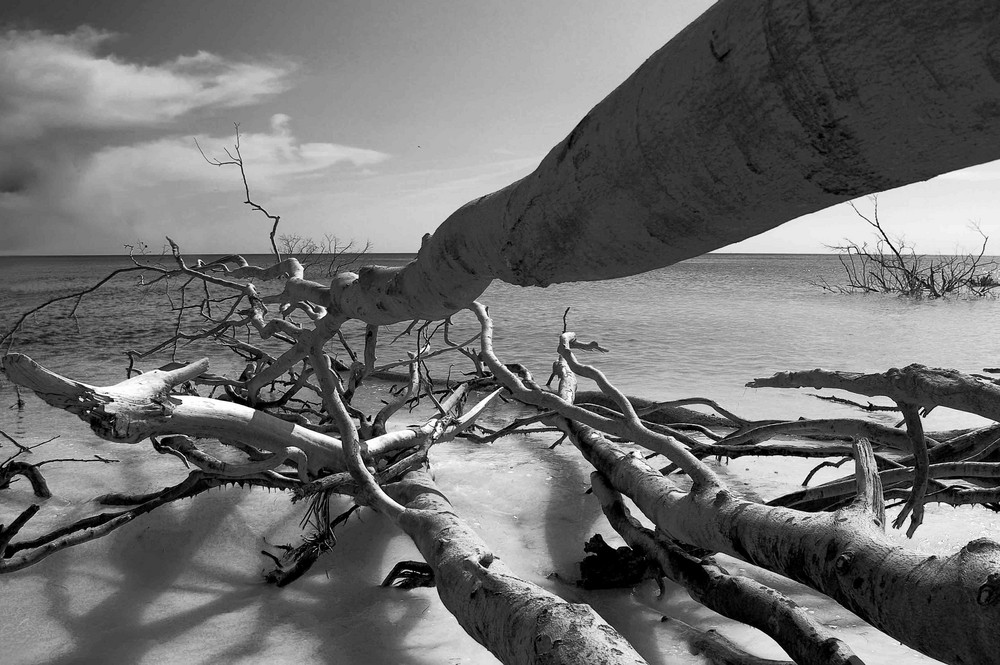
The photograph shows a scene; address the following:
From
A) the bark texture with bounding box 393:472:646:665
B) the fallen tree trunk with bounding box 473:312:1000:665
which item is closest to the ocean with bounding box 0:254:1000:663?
the bark texture with bounding box 393:472:646:665

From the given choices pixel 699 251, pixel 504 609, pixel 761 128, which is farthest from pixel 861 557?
pixel 761 128

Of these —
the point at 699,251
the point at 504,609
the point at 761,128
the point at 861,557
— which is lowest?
the point at 504,609

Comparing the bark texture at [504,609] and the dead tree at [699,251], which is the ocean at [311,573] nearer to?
the dead tree at [699,251]

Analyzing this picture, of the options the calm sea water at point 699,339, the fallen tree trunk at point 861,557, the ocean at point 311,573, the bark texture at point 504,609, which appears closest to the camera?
the fallen tree trunk at point 861,557

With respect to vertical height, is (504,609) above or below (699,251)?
below

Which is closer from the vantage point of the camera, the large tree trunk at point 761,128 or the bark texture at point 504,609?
the large tree trunk at point 761,128

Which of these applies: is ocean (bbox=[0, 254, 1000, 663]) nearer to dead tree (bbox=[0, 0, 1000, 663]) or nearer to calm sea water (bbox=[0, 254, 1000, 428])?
dead tree (bbox=[0, 0, 1000, 663])

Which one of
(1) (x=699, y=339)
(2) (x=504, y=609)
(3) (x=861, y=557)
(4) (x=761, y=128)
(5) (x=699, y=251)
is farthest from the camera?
(1) (x=699, y=339)

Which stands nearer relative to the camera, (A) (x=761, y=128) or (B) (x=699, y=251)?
(A) (x=761, y=128)

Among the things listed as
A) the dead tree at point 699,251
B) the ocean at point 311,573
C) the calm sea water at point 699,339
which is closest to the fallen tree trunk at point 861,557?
the dead tree at point 699,251

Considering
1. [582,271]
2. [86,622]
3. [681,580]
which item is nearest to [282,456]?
[86,622]

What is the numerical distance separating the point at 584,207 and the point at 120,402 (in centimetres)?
163

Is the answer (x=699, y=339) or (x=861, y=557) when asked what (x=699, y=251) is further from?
(x=699, y=339)

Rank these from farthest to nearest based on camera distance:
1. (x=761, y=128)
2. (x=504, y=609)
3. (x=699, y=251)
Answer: (x=504, y=609) → (x=699, y=251) → (x=761, y=128)
